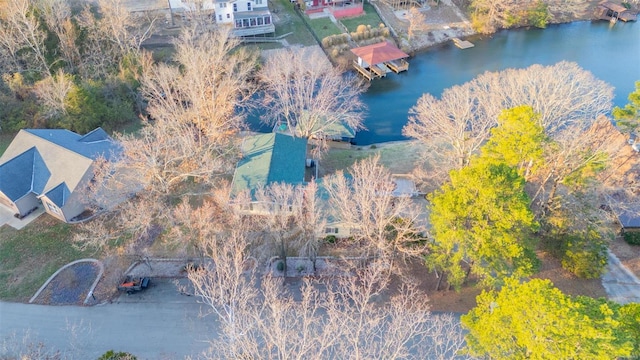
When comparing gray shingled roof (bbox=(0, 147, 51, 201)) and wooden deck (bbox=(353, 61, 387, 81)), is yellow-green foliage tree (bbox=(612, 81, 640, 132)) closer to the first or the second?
wooden deck (bbox=(353, 61, 387, 81))

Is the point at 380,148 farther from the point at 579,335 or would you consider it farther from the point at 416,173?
the point at 579,335

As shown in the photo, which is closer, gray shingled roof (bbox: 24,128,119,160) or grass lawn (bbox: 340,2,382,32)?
gray shingled roof (bbox: 24,128,119,160)

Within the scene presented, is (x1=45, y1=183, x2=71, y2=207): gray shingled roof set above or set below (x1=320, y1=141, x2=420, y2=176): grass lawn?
above

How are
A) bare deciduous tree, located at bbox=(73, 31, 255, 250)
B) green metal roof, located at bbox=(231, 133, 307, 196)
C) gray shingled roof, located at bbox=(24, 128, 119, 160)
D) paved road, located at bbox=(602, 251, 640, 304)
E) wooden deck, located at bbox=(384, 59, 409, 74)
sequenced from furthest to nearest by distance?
wooden deck, located at bbox=(384, 59, 409, 74) → gray shingled roof, located at bbox=(24, 128, 119, 160) → green metal roof, located at bbox=(231, 133, 307, 196) → bare deciduous tree, located at bbox=(73, 31, 255, 250) → paved road, located at bbox=(602, 251, 640, 304)

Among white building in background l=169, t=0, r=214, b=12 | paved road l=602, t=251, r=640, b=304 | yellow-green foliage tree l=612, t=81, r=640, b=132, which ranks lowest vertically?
paved road l=602, t=251, r=640, b=304

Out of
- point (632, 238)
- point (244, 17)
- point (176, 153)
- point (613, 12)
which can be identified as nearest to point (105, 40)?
point (244, 17)

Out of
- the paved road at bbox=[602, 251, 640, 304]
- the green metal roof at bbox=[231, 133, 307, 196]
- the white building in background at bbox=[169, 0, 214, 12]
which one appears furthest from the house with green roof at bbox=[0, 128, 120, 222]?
the paved road at bbox=[602, 251, 640, 304]

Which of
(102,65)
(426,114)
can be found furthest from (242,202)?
(102,65)
